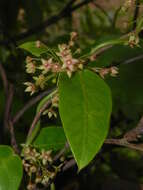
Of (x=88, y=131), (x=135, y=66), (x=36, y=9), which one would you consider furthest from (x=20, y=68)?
(x=88, y=131)

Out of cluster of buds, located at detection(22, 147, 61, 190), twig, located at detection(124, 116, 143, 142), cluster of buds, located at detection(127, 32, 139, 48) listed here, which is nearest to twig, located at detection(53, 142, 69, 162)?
cluster of buds, located at detection(22, 147, 61, 190)

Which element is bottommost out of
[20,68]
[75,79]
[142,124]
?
[20,68]

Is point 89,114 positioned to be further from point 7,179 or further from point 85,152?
point 7,179

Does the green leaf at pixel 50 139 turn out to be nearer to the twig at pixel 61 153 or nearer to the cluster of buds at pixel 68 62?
the twig at pixel 61 153

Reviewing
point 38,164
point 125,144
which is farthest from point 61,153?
point 125,144

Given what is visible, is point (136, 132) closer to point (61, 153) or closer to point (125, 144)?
point (125, 144)
